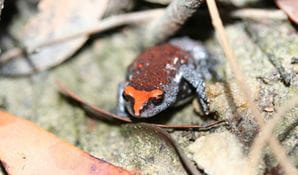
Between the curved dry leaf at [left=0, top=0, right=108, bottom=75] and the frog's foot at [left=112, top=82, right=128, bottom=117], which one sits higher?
the curved dry leaf at [left=0, top=0, right=108, bottom=75]

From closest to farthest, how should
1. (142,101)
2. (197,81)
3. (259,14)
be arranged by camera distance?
(142,101)
(197,81)
(259,14)

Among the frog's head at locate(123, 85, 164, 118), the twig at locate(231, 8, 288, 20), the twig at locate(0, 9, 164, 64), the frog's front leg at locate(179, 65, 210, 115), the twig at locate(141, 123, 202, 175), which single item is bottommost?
Answer: the twig at locate(141, 123, 202, 175)

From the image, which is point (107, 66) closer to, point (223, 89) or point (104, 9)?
point (104, 9)

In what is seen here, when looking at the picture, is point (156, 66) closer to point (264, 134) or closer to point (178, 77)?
point (178, 77)

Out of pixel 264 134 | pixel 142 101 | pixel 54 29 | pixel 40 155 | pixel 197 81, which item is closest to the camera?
pixel 264 134

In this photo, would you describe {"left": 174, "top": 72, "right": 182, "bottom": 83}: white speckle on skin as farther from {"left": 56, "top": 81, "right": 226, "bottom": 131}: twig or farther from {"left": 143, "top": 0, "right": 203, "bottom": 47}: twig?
{"left": 56, "top": 81, "right": 226, "bottom": 131}: twig

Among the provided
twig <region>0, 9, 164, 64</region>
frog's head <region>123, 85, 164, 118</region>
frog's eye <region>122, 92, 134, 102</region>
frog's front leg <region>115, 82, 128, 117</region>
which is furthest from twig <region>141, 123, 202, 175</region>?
twig <region>0, 9, 164, 64</region>

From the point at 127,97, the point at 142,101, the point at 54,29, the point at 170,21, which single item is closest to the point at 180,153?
the point at 142,101
